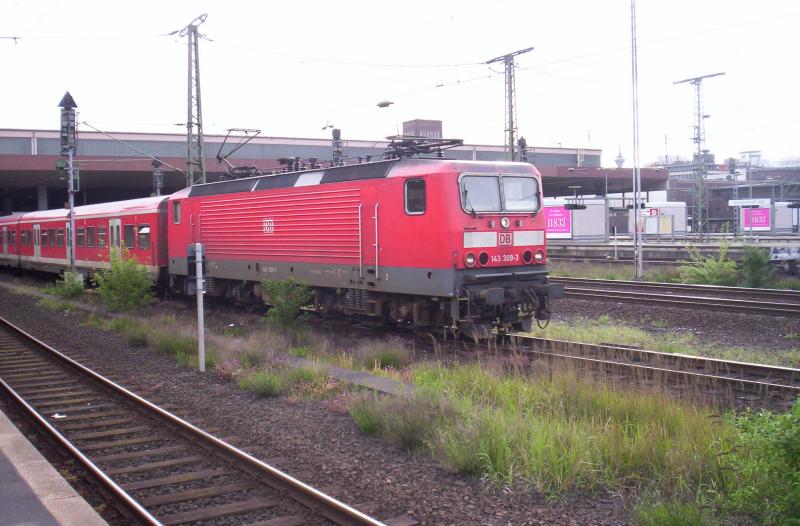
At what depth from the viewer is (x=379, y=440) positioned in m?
7.97

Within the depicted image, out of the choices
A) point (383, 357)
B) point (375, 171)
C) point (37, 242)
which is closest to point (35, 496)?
point (383, 357)

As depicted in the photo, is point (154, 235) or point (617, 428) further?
point (154, 235)

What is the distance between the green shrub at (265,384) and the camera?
10188 mm

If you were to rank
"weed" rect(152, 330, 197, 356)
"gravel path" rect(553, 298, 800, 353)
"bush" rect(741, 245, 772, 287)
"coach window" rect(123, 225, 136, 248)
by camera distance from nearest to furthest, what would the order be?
1. "weed" rect(152, 330, 197, 356)
2. "gravel path" rect(553, 298, 800, 353)
3. "bush" rect(741, 245, 772, 287)
4. "coach window" rect(123, 225, 136, 248)

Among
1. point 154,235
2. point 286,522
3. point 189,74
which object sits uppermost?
point 189,74

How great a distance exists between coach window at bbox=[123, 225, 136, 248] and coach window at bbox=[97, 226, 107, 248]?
5.92 ft

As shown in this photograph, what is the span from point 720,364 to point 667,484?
18.0 ft

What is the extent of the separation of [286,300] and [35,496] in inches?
370

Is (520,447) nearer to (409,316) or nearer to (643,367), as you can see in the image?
(643,367)

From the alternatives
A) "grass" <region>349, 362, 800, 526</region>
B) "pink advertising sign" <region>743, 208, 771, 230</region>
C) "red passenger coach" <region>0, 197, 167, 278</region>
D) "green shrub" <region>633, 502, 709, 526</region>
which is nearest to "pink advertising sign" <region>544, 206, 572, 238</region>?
"pink advertising sign" <region>743, 208, 771, 230</region>

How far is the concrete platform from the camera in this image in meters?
5.41

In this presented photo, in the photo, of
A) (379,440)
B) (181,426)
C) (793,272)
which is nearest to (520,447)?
(379,440)

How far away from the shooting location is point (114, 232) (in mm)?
25688

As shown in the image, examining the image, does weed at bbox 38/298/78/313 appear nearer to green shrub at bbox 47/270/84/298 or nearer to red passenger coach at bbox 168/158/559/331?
green shrub at bbox 47/270/84/298
